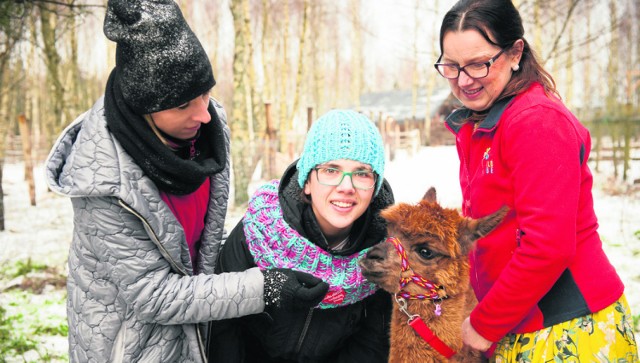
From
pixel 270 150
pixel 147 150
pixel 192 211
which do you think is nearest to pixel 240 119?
pixel 270 150

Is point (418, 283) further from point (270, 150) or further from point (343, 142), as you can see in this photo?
point (270, 150)

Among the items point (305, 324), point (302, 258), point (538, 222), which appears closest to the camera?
point (538, 222)

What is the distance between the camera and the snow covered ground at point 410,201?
632 cm

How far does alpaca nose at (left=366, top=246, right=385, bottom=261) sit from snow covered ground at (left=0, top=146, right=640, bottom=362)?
1.01 metres

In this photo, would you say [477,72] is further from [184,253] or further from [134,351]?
[134,351]

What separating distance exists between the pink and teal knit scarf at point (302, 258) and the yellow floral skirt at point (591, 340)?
829mm

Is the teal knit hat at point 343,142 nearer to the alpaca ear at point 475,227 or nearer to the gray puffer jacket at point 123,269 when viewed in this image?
the alpaca ear at point 475,227

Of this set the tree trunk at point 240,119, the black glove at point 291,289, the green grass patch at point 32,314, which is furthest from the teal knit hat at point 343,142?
the tree trunk at point 240,119

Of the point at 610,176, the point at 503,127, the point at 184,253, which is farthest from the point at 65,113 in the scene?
the point at 610,176

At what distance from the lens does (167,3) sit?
6.14 feet

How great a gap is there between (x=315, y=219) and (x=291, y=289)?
0.42 metres

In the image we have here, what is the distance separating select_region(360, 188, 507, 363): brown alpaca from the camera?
6.85 feet

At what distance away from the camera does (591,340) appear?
5.77ft

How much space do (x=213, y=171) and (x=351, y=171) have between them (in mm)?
632
